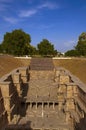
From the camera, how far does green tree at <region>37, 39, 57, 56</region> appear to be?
74000 millimetres

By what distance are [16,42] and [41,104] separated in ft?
128

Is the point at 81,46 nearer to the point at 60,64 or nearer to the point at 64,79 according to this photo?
the point at 60,64

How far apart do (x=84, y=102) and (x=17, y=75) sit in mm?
10562

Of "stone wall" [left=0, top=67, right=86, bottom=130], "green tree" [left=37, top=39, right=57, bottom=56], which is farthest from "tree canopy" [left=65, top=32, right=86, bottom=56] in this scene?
"stone wall" [left=0, top=67, right=86, bottom=130]

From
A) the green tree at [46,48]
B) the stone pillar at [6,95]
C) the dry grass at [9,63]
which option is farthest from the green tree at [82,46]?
the stone pillar at [6,95]

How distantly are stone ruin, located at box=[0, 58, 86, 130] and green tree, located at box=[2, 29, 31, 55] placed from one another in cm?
3213

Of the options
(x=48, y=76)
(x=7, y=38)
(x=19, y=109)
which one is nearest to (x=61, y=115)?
(x=19, y=109)

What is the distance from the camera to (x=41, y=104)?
80.5 ft

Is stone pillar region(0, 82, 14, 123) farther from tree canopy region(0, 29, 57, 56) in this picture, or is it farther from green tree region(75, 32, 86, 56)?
green tree region(75, 32, 86, 56)

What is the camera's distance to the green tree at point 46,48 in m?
74.0

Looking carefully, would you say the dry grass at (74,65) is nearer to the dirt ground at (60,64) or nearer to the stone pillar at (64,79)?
the dirt ground at (60,64)

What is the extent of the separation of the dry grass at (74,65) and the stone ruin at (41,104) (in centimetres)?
1380

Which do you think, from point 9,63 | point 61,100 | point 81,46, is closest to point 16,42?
point 9,63

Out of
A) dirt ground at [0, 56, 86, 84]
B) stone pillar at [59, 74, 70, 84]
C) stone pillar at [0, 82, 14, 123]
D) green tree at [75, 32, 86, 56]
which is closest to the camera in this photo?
stone pillar at [0, 82, 14, 123]
